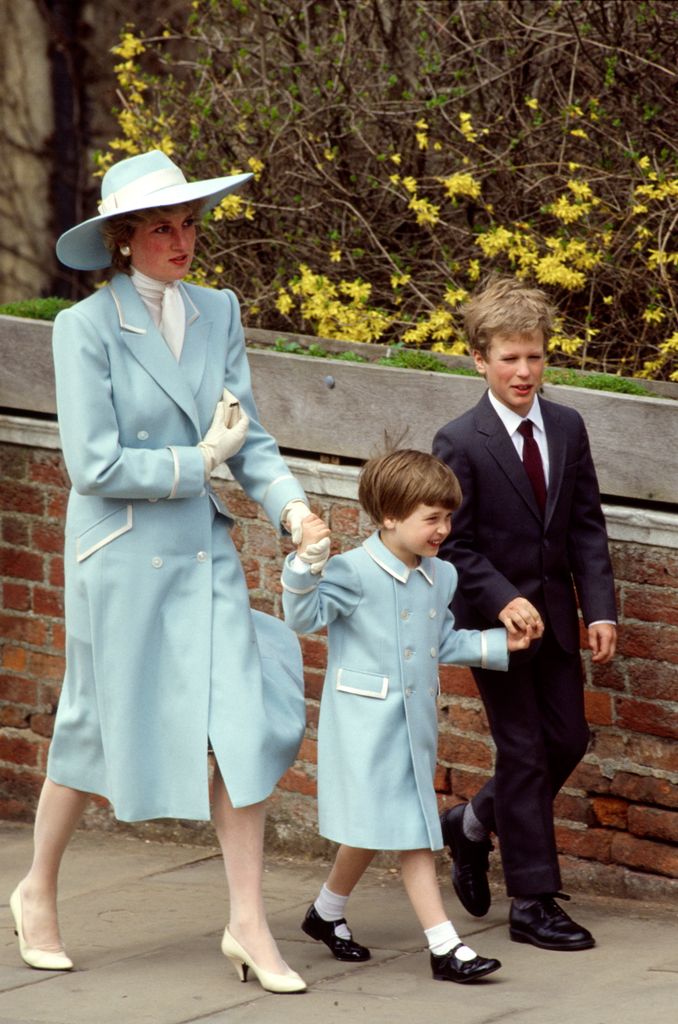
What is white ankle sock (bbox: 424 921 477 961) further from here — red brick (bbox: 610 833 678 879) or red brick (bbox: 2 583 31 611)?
red brick (bbox: 2 583 31 611)

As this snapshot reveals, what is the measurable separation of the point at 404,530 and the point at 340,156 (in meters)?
3.02

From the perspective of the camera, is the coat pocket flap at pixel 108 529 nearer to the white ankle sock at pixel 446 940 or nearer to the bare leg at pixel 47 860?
the bare leg at pixel 47 860

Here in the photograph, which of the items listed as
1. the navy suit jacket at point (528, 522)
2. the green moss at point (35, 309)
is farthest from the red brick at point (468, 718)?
the green moss at point (35, 309)

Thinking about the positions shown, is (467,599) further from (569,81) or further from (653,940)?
(569,81)

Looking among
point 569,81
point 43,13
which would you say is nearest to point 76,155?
point 43,13

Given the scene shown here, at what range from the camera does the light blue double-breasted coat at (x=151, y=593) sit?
429cm

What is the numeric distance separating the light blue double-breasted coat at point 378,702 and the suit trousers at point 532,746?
1.19ft

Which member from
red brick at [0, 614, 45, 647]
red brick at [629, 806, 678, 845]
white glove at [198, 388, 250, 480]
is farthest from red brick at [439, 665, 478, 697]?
red brick at [0, 614, 45, 647]

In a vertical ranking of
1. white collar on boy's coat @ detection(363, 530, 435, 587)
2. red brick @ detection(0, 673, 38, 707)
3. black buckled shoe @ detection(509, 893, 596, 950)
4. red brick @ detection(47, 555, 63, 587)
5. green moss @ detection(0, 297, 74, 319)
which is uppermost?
green moss @ detection(0, 297, 74, 319)

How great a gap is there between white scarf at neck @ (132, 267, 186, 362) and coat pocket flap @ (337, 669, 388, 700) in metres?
0.92

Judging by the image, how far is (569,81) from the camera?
6.90 m

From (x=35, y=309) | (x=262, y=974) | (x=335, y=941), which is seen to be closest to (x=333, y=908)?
(x=335, y=941)

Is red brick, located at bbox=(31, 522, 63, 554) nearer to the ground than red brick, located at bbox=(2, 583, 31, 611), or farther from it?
farther from it

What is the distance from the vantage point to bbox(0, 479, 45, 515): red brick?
20.3 ft
